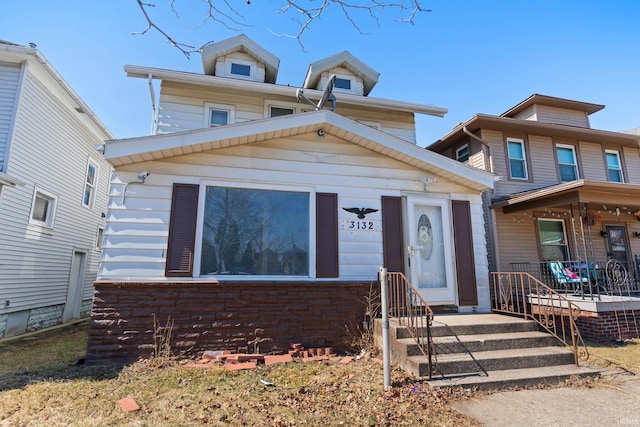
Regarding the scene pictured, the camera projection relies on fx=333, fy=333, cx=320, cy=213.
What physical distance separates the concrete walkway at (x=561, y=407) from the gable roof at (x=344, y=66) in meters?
9.13

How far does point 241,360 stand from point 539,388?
152 inches

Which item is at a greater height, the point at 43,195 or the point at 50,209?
the point at 43,195

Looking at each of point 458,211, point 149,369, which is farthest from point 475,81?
point 149,369

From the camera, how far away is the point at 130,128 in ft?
31.1

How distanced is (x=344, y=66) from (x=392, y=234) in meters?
6.47

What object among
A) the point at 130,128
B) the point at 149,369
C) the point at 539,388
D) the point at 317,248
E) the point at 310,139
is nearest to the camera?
the point at 539,388

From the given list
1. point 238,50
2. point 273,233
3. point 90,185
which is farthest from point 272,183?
point 90,185

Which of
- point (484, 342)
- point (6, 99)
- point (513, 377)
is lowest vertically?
point (513, 377)

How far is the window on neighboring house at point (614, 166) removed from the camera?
38.0 ft

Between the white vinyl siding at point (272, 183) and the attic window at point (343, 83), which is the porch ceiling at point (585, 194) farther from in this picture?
the attic window at point (343, 83)

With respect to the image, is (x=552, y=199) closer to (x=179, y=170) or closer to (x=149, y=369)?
(x=179, y=170)

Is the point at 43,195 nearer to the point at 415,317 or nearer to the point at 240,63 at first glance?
the point at 240,63

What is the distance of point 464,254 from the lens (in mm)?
6441

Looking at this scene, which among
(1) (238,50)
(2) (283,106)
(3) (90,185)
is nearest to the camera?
(2) (283,106)
